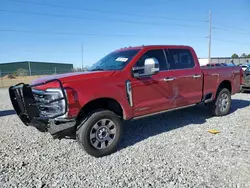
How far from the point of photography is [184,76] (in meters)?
5.15

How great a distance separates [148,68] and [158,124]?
215 centimetres

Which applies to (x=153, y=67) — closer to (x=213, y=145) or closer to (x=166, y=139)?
(x=166, y=139)

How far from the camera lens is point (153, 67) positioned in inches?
163

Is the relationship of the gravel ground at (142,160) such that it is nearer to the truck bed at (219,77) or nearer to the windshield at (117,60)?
the truck bed at (219,77)

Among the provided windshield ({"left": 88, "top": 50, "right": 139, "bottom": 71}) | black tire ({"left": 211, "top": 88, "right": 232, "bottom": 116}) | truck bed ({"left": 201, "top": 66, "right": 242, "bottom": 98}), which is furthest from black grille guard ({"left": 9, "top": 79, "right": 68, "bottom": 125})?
black tire ({"left": 211, "top": 88, "right": 232, "bottom": 116})

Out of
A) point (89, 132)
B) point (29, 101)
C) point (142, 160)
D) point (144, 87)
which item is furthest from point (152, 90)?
point (29, 101)

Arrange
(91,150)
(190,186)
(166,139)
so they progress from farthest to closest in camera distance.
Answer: (166,139) → (91,150) → (190,186)

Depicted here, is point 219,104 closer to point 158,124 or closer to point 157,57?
point 158,124

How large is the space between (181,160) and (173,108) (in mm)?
1666

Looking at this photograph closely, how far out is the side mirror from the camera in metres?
4.13

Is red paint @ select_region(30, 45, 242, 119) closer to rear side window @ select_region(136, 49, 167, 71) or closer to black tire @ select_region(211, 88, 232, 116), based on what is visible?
rear side window @ select_region(136, 49, 167, 71)

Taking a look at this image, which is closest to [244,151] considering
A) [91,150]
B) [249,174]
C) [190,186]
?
[249,174]

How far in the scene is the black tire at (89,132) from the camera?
370cm

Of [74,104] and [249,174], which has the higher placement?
[74,104]
